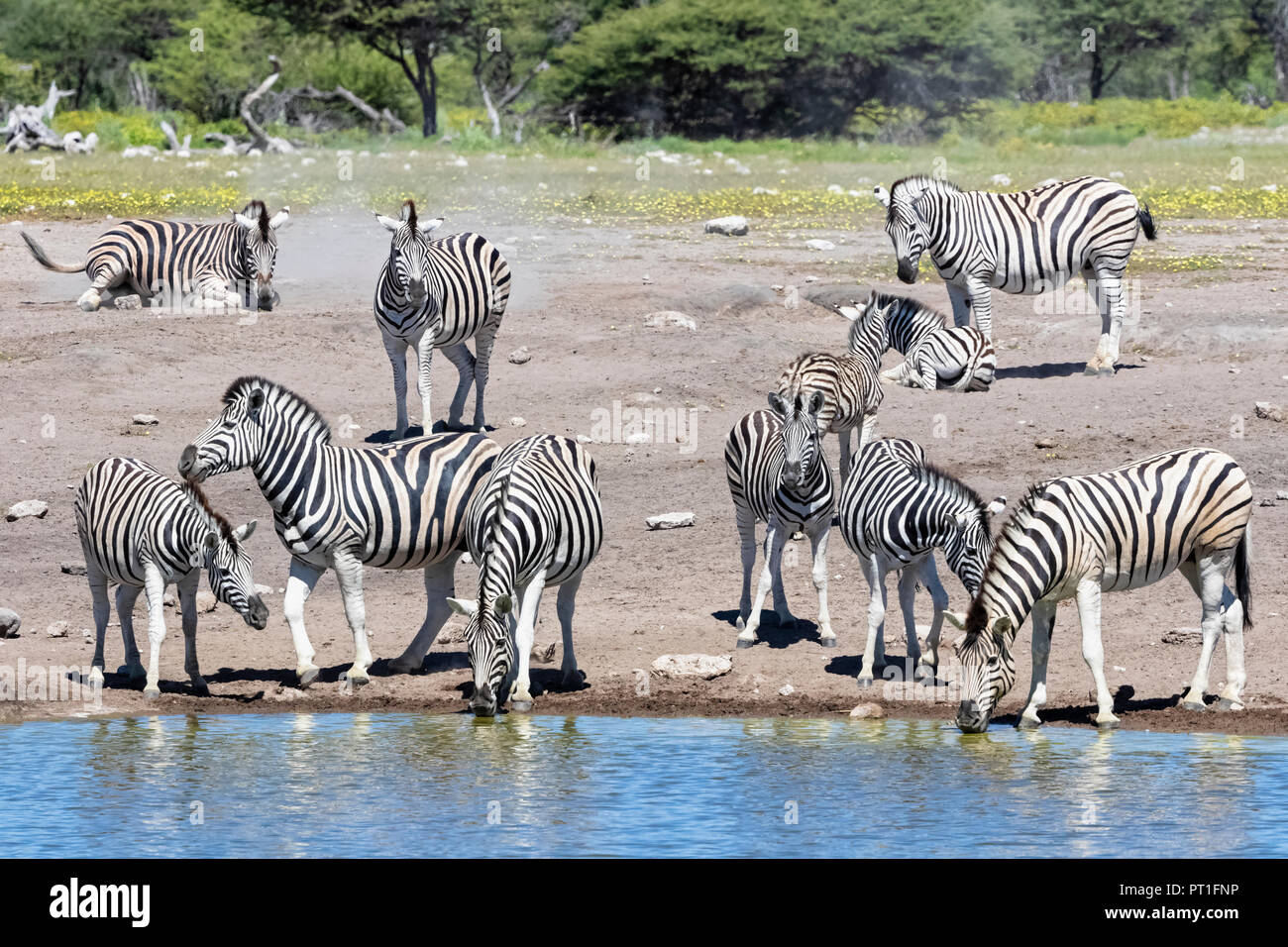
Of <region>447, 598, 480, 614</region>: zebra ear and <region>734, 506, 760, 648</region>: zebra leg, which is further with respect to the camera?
<region>734, 506, 760, 648</region>: zebra leg

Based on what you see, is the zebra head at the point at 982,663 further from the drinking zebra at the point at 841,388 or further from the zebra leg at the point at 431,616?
the zebra leg at the point at 431,616

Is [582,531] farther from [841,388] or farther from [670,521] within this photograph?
[670,521]

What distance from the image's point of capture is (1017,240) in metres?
18.8

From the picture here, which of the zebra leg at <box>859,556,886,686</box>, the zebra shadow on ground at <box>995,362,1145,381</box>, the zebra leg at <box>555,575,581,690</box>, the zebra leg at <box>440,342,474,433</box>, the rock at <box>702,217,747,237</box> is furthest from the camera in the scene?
the rock at <box>702,217,747,237</box>

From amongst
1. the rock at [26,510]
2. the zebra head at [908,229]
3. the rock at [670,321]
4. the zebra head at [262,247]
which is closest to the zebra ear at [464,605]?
the rock at [26,510]

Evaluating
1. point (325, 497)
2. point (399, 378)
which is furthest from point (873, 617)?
point (399, 378)

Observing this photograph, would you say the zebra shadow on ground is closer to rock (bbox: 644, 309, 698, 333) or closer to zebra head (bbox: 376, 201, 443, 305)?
rock (bbox: 644, 309, 698, 333)

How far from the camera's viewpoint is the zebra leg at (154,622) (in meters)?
11.2

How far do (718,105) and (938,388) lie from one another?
38715 millimetres

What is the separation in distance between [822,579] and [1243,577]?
263 centimetres

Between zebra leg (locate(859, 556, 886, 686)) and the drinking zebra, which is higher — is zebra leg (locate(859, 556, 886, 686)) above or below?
below

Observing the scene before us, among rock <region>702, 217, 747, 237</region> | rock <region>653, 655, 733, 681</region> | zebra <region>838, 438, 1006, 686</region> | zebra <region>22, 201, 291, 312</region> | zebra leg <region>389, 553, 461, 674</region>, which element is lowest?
→ rock <region>653, 655, 733, 681</region>

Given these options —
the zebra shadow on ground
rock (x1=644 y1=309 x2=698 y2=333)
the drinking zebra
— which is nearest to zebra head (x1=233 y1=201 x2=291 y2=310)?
rock (x1=644 y1=309 x2=698 y2=333)

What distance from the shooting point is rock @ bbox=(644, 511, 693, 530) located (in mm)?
14609
